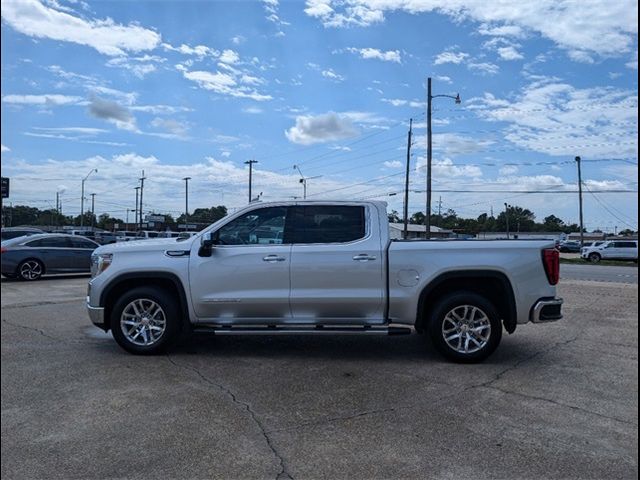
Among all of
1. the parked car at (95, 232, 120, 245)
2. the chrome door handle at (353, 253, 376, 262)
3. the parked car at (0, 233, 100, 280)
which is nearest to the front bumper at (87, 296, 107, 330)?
the chrome door handle at (353, 253, 376, 262)

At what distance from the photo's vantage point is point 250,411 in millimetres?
4691

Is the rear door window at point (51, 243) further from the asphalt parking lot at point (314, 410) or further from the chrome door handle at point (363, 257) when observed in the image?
the chrome door handle at point (363, 257)

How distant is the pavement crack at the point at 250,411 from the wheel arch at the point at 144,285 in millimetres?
667

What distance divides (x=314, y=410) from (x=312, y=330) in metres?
1.65

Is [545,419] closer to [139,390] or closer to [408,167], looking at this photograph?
[139,390]

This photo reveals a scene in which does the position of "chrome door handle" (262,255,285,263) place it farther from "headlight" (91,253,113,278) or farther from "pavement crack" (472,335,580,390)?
"pavement crack" (472,335,580,390)

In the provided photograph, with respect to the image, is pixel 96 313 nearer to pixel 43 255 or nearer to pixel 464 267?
pixel 464 267

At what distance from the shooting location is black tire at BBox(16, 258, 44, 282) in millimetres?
15852

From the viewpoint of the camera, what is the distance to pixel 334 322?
6.48m

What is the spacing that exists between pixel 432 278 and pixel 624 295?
9898mm

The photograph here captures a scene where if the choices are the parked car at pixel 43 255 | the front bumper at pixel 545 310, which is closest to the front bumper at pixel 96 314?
the front bumper at pixel 545 310

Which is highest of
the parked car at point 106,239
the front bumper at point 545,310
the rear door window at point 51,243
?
the rear door window at point 51,243

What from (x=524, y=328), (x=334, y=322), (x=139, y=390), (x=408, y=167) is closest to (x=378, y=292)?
(x=334, y=322)

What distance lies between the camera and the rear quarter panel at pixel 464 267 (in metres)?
6.28
